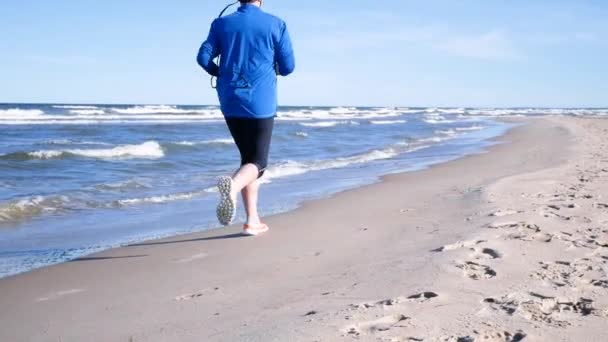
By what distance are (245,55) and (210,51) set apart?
235mm

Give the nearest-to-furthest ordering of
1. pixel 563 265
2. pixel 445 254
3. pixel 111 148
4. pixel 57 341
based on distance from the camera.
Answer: pixel 57 341
pixel 563 265
pixel 445 254
pixel 111 148

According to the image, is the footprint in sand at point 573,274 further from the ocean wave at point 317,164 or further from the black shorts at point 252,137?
the ocean wave at point 317,164

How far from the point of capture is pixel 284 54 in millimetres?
4020

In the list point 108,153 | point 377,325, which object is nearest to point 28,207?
point 377,325

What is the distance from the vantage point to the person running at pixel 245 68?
154 inches

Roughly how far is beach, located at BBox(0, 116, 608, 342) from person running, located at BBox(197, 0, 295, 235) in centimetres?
49

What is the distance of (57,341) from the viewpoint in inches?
93.4

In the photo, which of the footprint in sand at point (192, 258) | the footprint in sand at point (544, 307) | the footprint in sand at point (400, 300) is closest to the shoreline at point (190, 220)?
the footprint in sand at point (192, 258)

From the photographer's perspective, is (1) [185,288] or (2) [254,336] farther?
(1) [185,288]

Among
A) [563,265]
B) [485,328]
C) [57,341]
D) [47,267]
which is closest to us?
[485,328]

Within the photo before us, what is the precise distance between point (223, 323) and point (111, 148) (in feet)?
41.4

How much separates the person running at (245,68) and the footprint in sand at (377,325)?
1.86 meters

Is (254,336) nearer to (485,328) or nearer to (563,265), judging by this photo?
(485,328)

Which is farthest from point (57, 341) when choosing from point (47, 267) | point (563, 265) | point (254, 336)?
point (563, 265)
